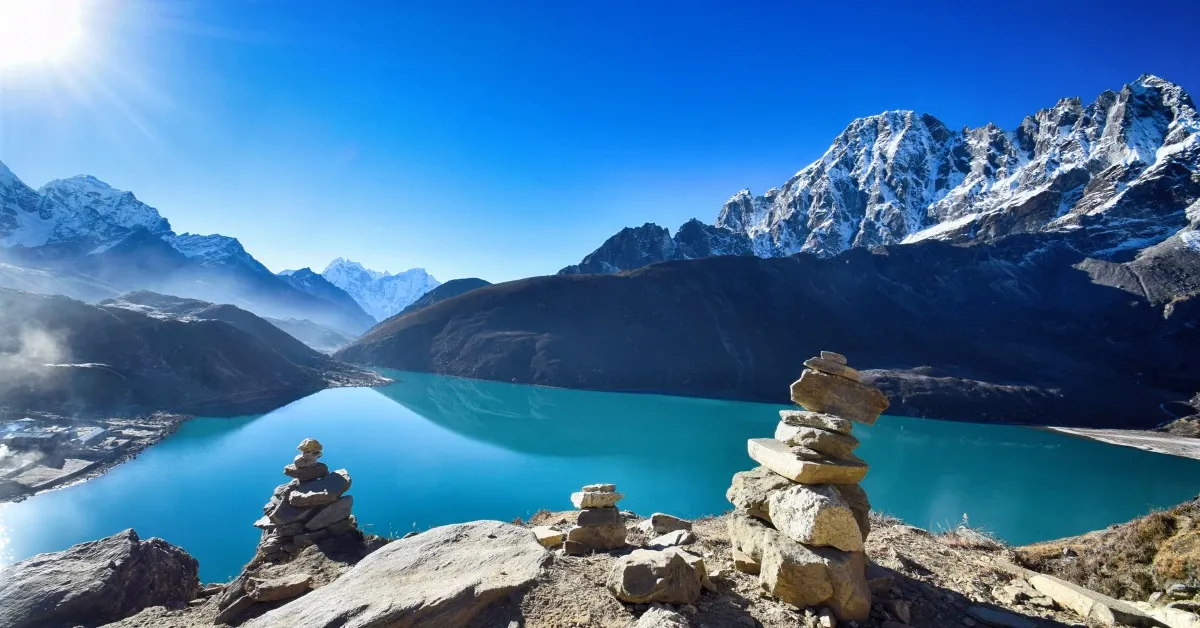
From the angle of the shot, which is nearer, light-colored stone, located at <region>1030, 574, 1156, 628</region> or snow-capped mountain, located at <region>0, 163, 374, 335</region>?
light-colored stone, located at <region>1030, 574, 1156, 628</region>

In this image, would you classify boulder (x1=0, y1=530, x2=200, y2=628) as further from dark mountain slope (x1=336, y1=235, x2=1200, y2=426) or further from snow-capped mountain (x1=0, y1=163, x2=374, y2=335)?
snow-capped mountain (x1=0, y1=163, x2=374, y2=335)

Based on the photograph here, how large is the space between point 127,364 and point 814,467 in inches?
2281

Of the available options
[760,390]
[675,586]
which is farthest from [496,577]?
[760,390]

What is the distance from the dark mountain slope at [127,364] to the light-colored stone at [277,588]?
42.6 metres

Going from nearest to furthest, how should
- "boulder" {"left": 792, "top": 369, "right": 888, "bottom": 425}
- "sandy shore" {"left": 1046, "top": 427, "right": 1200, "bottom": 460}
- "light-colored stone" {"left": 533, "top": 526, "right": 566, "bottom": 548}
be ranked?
"boulder" {"left": 792, "top": 369, "right": 888, "bottom": 425} → "light-colored stone" {"left": 533, "top": 526, "right": 566, "bottom": 548} → "sandy shore" {"left": 1046, "top": 427, "right": 1200, "bottom": 460}

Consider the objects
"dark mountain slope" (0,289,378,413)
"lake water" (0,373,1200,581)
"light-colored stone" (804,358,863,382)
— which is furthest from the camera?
"dark mountain slope" (0,289,378,413)

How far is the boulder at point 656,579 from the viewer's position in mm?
4812

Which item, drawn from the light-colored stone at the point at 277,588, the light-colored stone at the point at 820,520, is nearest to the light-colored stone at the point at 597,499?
the light-colored stone at the point at 820,520

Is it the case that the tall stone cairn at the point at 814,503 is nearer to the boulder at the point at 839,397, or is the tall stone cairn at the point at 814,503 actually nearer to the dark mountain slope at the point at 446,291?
the boulder at the point at 839,397

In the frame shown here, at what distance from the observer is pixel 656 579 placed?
4875mm

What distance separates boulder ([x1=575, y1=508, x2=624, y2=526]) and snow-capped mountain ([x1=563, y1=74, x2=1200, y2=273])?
133 m

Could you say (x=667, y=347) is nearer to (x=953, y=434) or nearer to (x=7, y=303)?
(x=953, y=434)

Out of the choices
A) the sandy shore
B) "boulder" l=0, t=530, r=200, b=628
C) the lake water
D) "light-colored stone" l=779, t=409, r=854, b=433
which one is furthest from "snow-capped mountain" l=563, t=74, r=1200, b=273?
"boulder" l=0, t=530, r=200, b=628

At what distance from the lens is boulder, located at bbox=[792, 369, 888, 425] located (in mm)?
6734
